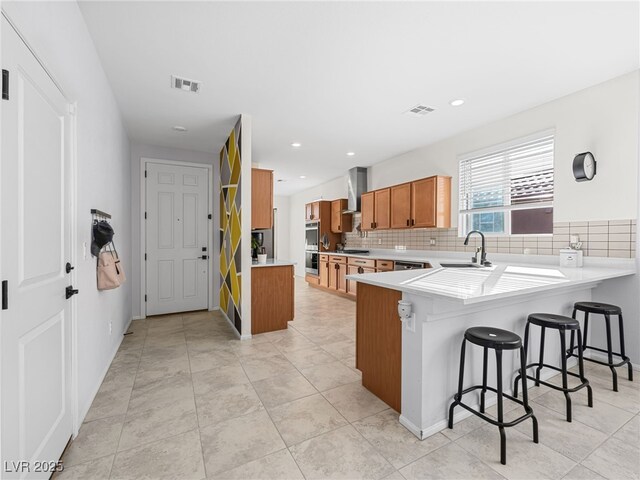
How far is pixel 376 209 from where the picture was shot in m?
5.59

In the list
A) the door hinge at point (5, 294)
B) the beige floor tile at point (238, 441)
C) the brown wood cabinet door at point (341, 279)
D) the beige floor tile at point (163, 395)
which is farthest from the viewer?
the brown wood cabinet door at point (341, 279)

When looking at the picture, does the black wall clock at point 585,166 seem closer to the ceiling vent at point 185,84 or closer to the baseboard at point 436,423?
the baseboard at point 436,423

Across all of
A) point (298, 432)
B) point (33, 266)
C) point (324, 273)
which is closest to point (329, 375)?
point (298, 432)

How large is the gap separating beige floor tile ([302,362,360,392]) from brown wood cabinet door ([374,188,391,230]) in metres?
3.04

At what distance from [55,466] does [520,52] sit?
161 inches

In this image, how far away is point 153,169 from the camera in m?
4.60

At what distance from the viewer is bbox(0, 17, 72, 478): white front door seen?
113cm

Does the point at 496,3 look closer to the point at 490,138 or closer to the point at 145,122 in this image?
the point at 490,138

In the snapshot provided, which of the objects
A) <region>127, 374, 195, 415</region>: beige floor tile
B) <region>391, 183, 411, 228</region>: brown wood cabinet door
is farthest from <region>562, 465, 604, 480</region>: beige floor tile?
<region>391, 183, 411, 228</region>: brown wood cabinet door

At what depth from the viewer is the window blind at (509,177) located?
3414mm

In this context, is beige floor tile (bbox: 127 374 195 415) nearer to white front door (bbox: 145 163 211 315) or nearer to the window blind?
white front door (bbox: 145 163 211 315)

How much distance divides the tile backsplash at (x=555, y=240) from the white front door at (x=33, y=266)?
169 inches

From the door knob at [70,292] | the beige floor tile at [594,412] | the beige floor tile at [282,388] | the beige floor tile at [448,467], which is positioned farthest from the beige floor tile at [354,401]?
the door knob at [70,292]

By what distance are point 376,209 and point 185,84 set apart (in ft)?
12.3
